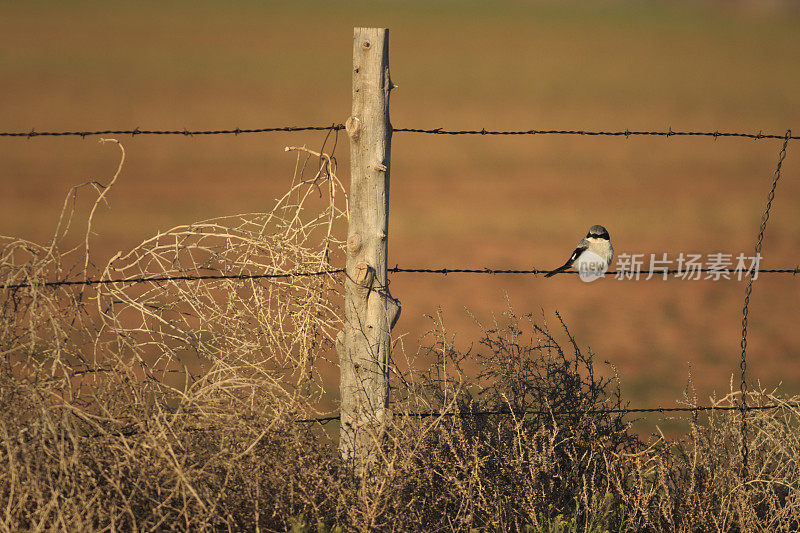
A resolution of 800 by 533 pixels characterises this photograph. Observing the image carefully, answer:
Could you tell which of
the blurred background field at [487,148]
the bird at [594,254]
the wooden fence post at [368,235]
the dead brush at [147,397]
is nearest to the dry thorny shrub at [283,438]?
the dead brush at [147,397]

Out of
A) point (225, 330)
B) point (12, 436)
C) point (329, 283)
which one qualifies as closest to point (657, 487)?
point (329, 283)

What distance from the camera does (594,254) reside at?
4.63 meters

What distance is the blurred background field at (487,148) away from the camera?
48.2ft

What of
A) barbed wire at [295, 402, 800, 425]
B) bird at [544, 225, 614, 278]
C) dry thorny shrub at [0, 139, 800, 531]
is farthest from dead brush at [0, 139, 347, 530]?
bird at [544, 225, 614, 278]

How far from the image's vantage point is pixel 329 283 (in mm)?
4398

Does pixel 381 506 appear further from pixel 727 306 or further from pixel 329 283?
pixel 727 306

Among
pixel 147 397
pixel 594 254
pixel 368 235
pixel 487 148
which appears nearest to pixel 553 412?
pixel 594 254

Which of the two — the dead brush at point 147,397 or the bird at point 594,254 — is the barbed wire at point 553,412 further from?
the bird at point 594,254

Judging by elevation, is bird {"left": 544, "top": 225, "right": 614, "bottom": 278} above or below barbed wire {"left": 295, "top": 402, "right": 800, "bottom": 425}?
above

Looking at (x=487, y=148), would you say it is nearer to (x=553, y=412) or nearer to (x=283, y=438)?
(x=553, y=412)

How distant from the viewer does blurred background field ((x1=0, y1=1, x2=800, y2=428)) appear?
14680 mm

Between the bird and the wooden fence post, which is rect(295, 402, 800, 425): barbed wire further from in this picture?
the bird

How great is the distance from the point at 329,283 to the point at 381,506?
3.71 ft

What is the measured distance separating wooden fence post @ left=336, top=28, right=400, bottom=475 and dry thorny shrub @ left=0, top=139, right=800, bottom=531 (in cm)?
15
